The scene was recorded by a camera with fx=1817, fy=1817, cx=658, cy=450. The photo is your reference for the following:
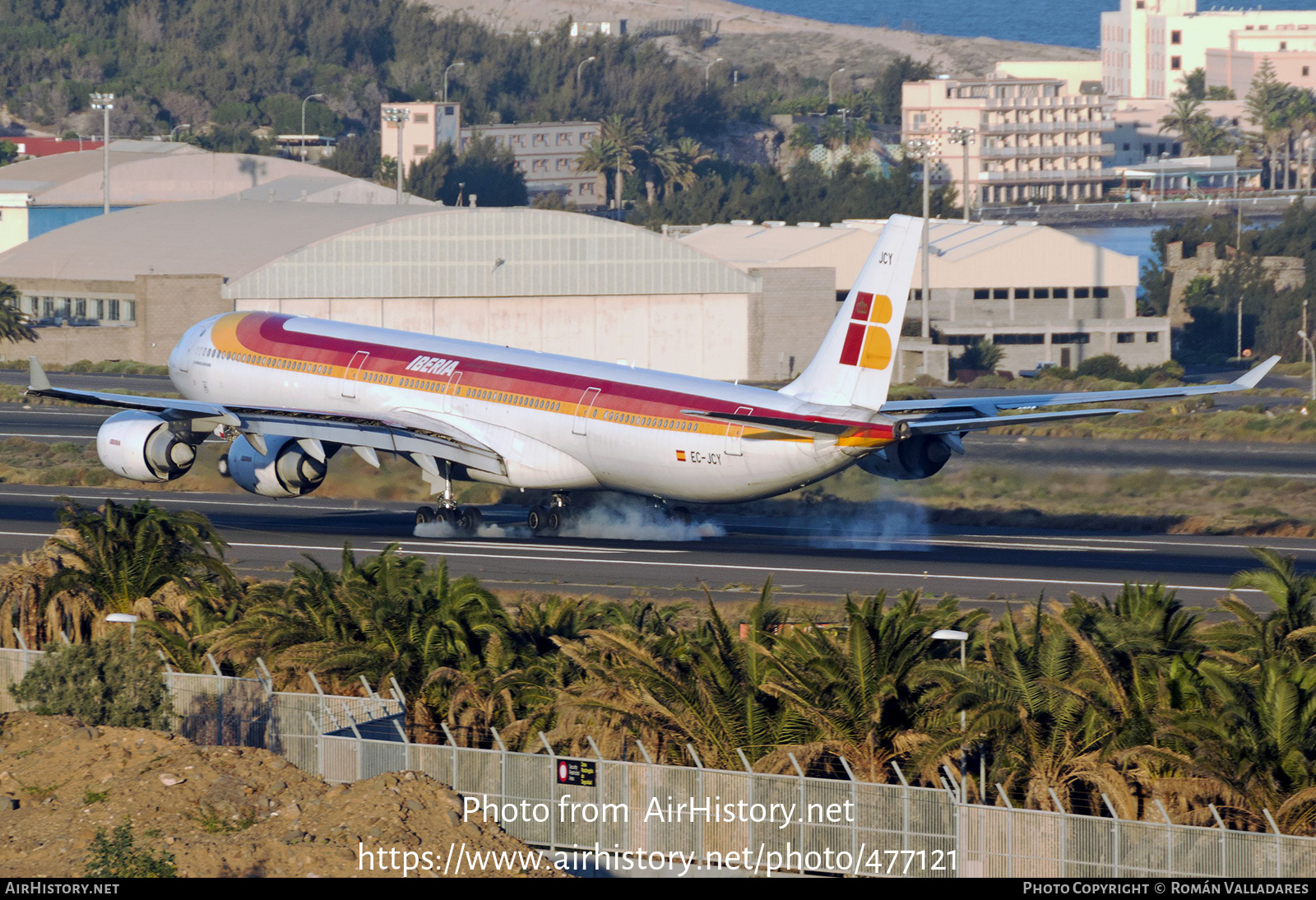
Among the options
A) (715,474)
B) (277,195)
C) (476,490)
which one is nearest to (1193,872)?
(715,474)

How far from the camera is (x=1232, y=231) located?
180 m

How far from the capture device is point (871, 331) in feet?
142

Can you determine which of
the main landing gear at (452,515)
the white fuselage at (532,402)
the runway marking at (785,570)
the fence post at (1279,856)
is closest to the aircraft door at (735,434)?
the white fuselage at (532,402)

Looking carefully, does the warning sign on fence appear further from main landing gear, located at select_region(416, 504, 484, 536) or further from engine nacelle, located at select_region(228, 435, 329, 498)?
main landing gear, located at select_region(416, 504, 484, 536)

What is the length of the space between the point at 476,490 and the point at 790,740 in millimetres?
36157

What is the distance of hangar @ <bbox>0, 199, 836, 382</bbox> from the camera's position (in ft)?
354

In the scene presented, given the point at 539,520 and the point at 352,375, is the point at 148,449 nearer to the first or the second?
the point at 352,375

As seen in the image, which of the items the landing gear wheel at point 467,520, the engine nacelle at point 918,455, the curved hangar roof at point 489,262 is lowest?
the landing gear wheel at point 467,520

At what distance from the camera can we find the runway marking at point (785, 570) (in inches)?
1731

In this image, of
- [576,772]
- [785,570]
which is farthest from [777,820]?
[785,570]

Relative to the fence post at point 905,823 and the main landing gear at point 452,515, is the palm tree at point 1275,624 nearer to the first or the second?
the fence post at point 905,823

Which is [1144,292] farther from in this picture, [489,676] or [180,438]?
[489,676]

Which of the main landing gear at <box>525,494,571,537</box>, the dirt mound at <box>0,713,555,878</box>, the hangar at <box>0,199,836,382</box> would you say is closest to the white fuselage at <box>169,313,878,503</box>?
the main landing gear at <box>525,494,571,537</box>

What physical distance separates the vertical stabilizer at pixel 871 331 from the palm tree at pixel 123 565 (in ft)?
48.3
